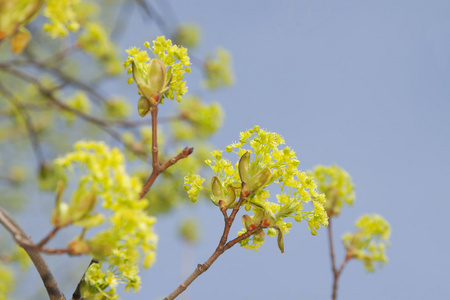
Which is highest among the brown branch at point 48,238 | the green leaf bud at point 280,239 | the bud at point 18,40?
the bud at point 18,40

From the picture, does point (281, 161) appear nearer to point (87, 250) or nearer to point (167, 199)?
point (87, 250)

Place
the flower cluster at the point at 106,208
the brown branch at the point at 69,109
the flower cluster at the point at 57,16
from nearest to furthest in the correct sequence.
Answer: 1. the flower cluster at the point at 106,208
2. the flower cluster at the point at 57,16
3. the brown branch at the point at 69,109

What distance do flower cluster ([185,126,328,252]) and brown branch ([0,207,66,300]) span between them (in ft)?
1.17

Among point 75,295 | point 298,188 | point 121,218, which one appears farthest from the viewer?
point 298,188

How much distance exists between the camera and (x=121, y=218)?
69 cm

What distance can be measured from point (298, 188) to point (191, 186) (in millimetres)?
259

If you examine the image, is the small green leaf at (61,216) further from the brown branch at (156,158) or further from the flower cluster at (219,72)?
the flower cluster at (219,72)

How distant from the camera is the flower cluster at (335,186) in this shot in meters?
2.25

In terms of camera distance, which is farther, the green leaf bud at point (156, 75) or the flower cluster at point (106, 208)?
the green leaf bud at point (156, 75)

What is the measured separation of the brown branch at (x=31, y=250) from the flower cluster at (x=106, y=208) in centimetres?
7

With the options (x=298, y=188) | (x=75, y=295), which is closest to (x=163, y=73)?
(x=298, y=188)

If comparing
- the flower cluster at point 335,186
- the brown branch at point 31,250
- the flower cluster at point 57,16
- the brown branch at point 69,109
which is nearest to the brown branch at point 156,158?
the brown branch at point 31,250

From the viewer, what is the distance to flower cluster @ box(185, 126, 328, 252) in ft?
3.22

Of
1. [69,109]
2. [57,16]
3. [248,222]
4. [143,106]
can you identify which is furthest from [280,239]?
[69,109]
